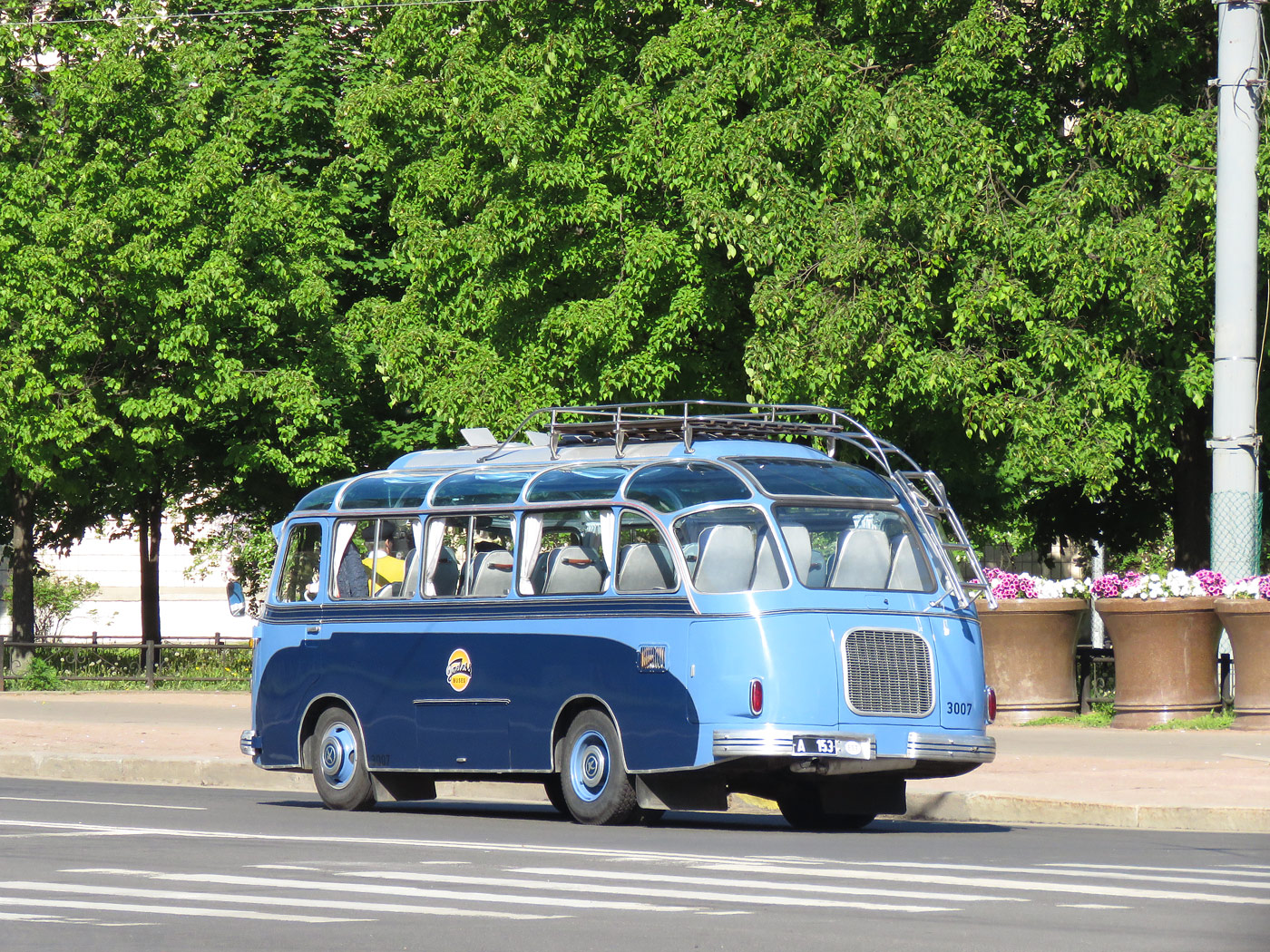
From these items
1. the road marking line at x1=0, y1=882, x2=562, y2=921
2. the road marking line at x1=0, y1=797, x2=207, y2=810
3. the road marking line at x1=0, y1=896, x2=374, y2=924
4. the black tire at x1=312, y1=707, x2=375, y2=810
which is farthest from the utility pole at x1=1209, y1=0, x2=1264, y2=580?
the road marking line at x1=0, y1=896, x2=374, y2=924

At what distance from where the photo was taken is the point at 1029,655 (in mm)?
22984

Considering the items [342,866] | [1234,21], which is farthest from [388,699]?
[1234,21]

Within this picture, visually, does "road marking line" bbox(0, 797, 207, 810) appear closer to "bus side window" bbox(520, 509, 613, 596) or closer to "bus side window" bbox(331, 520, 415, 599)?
"bus side window" bbox(331, 520, 415, 599)

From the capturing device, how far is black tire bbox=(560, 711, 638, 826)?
14.3 metres

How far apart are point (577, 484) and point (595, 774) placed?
2.01 metres

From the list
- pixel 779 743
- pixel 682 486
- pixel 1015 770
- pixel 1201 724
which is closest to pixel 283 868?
pixel 779 743

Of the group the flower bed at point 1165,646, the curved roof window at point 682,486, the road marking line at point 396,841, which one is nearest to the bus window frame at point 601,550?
the curved roof window at point 682,486

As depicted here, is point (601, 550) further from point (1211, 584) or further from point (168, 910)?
point (1211, 584)

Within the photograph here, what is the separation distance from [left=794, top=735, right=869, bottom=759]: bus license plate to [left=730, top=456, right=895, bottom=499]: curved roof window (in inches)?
64.7

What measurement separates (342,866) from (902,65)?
20.3 m

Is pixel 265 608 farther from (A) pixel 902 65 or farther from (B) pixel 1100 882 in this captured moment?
(A) pixel 902 65

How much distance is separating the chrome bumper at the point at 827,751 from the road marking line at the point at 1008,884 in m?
2.35

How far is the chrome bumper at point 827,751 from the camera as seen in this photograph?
13586 millimetres

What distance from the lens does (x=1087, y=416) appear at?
26797mm
